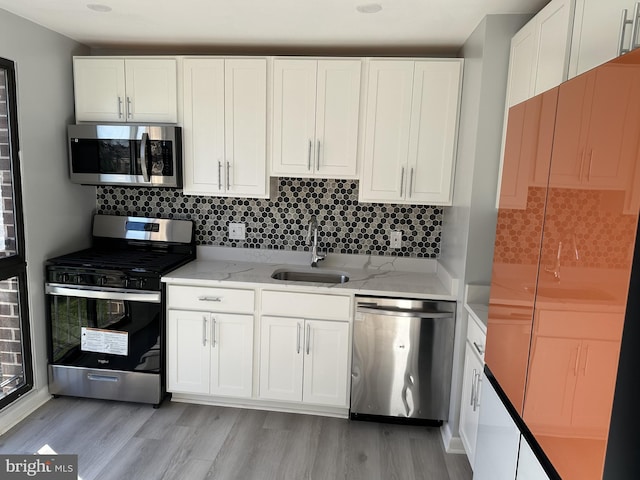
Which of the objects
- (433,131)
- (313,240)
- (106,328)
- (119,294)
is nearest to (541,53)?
(433,131)

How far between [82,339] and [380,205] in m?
2.22

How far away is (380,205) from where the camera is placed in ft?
10.3

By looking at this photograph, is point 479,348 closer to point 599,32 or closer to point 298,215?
point 599,32

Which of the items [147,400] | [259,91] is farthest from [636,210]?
[147,400]

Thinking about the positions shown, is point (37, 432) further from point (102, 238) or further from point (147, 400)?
point (102, 238)

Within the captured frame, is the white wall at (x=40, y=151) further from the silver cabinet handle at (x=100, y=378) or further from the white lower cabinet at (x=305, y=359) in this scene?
the white lower cabinet at (x=305, y=359)

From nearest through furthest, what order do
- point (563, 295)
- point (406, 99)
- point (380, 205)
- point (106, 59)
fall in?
point (563, 295), point (406, 99), point (106, 59), point (380, 205)

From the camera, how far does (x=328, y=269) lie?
3180 millimetres

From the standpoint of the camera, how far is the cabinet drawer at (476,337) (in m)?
2.11

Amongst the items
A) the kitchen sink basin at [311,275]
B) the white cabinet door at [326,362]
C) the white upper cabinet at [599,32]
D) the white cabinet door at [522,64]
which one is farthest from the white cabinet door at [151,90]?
the white upper cabinet at [599,32]

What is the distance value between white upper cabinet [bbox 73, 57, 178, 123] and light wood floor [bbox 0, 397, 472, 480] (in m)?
1.96

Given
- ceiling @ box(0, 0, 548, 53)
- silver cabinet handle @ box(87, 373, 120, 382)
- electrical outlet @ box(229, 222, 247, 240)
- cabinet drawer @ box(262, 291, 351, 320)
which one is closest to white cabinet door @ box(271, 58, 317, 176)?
ceiling @ box(0, 0, 548, 53)

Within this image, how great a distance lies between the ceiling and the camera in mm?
2152

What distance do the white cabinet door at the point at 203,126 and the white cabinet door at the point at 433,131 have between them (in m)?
1.27
